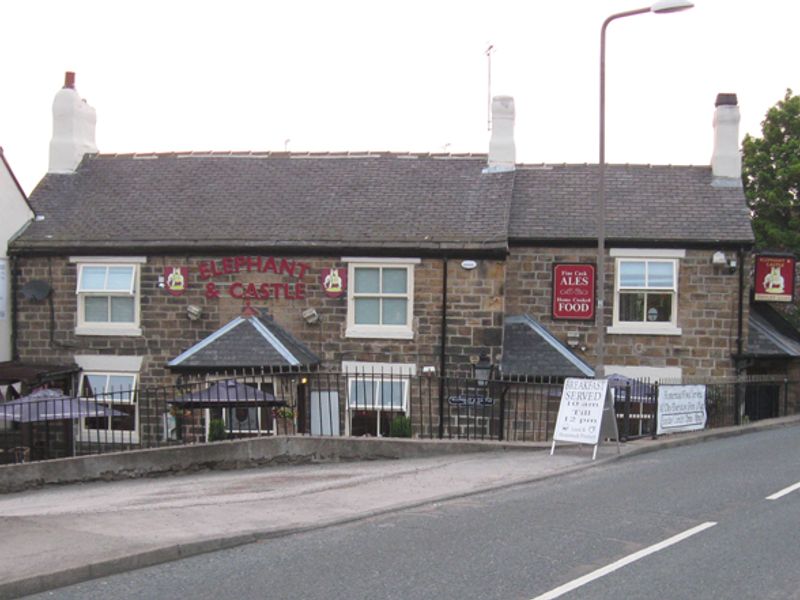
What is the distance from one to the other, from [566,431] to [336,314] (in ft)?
24.7

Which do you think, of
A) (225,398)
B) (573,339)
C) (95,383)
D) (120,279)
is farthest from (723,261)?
(95,383)

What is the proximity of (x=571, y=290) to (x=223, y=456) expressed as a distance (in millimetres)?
9454

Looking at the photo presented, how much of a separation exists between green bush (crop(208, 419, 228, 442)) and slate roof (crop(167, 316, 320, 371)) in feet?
5.00

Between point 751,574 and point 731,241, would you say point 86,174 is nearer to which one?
point 731,241

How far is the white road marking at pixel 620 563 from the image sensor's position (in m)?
6.89

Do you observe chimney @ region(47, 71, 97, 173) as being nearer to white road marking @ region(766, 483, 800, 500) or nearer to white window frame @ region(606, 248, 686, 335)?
white window frame @ region(606, 248, 686, 335)

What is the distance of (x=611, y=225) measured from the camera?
2105 centimetres

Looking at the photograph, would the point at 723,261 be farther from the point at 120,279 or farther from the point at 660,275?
the point at 120,279

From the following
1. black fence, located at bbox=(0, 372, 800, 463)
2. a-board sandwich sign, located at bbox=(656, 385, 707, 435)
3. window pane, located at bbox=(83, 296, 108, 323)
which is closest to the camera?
a-board sandwich sign, located at bbox=(656, 385, 707, 435)

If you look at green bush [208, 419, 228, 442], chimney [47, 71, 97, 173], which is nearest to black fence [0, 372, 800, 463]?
green bush [208, 419, 228, 442]

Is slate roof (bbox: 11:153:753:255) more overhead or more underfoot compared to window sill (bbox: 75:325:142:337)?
more overhead

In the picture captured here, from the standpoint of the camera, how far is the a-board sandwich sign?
670 inches

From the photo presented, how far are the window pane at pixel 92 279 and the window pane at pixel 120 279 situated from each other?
163 mm

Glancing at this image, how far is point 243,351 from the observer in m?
19.2
